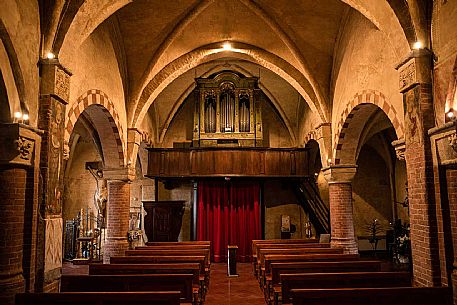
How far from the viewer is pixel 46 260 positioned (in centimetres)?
620

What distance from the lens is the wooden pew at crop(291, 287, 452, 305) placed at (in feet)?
15.3

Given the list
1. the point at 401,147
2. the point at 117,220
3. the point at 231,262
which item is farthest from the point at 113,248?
the point at 401,147

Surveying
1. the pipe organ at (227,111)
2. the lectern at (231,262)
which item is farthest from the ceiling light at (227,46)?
the lectern at (231,262)

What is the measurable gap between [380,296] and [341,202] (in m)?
6.76

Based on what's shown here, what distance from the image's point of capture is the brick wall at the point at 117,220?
36.6 ft

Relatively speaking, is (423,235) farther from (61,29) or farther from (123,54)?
(123,54)

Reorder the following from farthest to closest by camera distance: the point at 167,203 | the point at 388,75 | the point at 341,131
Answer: the point at 167,203 → the point at 341,131 → the point at 388,75

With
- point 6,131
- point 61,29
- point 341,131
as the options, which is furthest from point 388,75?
point 6,131

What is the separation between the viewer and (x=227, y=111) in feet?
49.9

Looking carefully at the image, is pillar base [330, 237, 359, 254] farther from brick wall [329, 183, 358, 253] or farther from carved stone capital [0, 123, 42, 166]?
carved stone capital [0, 123, 42, 166]

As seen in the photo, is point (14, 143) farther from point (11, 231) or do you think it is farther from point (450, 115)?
point (450, 115)

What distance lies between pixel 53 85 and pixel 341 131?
7.21 meters

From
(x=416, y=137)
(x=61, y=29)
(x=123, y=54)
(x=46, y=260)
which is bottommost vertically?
(x=46, y=260)

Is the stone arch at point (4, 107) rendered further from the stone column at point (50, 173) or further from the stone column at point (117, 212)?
the stone column at point (117, 212)
